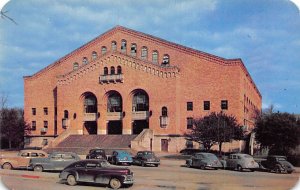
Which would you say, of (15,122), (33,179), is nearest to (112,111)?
(15,122)

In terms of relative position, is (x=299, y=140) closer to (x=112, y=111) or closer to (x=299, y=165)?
(x=299, y=165)

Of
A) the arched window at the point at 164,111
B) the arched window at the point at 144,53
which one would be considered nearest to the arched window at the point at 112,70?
the arched window at the point at 144,53

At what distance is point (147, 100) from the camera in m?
53.8

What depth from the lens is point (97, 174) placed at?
19.9m

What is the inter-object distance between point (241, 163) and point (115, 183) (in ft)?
42.1

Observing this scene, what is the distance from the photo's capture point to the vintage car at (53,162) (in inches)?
1061

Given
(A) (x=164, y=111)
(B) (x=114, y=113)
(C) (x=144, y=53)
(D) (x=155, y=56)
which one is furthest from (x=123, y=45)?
(A) (x=164, y=111)

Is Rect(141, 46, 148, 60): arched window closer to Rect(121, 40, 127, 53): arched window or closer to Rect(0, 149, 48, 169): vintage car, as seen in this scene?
Rect(121, 40, 127, 53): arched window

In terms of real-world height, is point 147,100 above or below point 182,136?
above

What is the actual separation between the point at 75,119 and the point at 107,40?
12058 millimetres

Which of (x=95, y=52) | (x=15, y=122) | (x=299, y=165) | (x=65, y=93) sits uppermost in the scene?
(x=95, y=52)

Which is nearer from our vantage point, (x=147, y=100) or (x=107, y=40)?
(x=147, y=100)

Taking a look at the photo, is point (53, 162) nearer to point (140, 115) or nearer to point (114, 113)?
point (140, 115)

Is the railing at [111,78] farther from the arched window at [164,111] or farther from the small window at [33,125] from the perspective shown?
the small window at [33,125]
